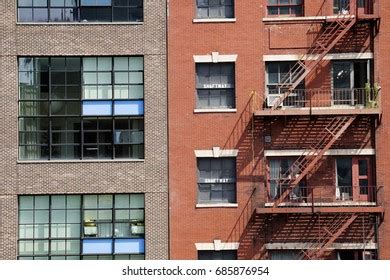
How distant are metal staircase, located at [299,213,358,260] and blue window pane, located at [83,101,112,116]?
8.57 meters

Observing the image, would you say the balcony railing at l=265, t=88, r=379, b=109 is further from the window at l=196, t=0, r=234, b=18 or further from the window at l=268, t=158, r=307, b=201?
the window at l=196, t=0, r=234, b=18

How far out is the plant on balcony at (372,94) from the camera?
93.1 feet

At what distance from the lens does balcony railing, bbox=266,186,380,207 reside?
93.9 ft

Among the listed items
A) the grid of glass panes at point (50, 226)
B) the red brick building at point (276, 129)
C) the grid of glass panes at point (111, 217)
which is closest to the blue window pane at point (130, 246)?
the grid of glass panes at point (111, 217)

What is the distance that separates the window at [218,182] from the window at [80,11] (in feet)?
19.6

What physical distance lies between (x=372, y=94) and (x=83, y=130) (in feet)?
34.0

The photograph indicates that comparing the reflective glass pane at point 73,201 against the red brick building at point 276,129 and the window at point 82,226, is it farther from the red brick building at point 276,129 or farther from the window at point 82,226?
the red brick building at point 276,129

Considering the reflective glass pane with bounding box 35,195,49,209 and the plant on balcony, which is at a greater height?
the plant on balcony

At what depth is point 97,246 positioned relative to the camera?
28.8m

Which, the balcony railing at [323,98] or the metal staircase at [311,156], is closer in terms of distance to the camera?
the metal staircase at [311,156]

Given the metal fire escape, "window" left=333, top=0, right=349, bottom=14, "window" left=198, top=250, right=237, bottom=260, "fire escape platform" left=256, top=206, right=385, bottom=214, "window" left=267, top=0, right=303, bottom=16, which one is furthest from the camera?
"window" left=267, top=0, right=303, bottom=16

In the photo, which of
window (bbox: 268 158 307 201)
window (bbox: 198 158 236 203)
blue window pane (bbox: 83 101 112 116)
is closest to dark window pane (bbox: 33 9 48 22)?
blue window pane (bbox: 83 101 112 116)

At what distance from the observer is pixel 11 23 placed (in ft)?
96.2

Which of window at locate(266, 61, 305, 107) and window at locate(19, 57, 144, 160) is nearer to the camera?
window at locate(266, 61, 305, 107)
